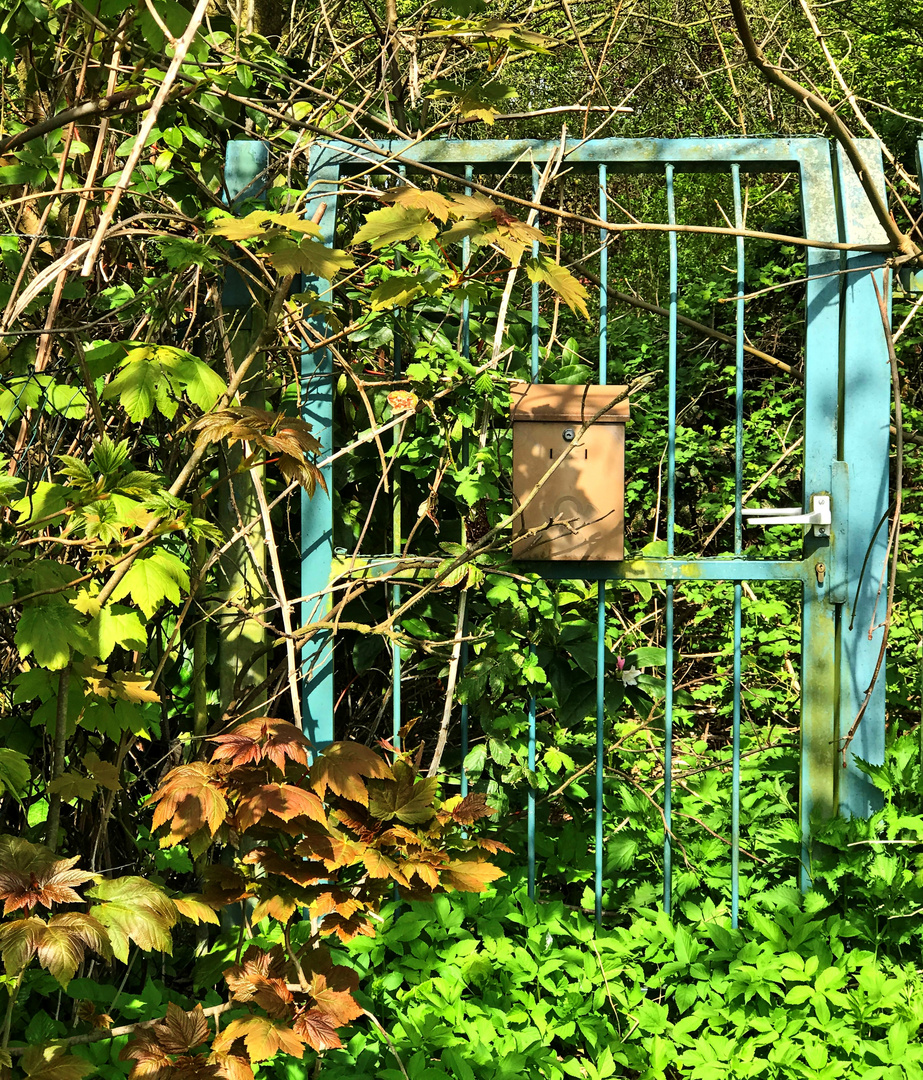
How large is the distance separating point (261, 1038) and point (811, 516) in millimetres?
1843

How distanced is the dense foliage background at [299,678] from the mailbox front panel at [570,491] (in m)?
0.14

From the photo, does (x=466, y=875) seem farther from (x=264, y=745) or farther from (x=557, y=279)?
(x=557, y=279)

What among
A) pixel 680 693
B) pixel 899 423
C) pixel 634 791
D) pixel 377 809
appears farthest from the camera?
pixel 680 693

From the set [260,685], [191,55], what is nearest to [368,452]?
[260,685]

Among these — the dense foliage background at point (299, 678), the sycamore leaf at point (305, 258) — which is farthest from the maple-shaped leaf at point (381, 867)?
the sycamore leaf at point (305, 258)

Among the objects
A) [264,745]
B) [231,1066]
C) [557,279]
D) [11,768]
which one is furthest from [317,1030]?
[557,279]

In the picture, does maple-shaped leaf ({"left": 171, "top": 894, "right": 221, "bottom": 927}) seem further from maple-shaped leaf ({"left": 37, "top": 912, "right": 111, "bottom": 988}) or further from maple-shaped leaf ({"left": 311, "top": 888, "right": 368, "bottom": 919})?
maple-shaped leaf ({"left": 37, "top": 912, "right": 111, "bottom": 988})

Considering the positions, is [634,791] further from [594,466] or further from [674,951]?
[594,466]

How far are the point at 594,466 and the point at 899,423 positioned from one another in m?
0.77

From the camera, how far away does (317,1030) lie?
6.42 ft

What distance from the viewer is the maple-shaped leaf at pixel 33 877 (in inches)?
67.2

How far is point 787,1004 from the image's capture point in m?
2.50

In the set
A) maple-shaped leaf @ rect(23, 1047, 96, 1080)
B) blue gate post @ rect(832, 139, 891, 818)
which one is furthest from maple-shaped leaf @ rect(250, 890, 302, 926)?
blue gate post @ rect(832, 139, 891, 818)

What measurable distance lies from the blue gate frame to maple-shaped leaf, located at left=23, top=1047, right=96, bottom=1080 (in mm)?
1041
